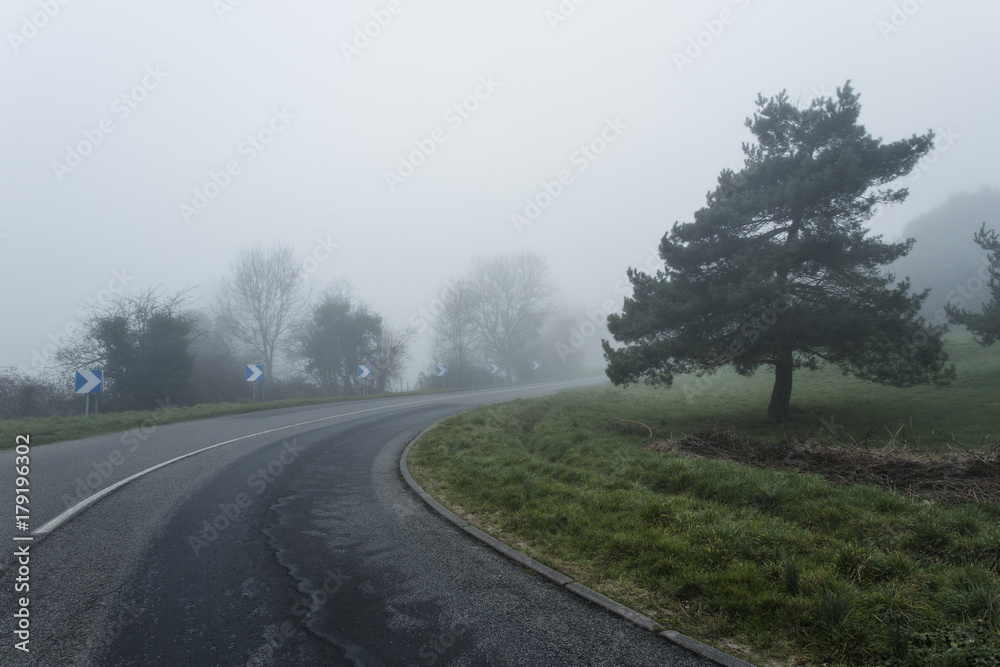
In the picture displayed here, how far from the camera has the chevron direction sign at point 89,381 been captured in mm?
15077

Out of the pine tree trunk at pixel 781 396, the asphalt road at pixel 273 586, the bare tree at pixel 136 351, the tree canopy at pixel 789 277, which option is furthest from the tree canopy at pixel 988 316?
the bare tree at pixel 136 351

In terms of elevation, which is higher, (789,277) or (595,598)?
(789,277)

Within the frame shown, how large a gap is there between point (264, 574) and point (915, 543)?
242 inches

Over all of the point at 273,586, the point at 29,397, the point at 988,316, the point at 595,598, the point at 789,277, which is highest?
the point at 789,277

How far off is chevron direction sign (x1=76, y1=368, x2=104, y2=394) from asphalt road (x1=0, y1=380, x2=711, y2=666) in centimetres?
794

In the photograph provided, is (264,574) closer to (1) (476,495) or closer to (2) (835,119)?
(1) (476,495)

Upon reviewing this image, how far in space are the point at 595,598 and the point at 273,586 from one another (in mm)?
2765

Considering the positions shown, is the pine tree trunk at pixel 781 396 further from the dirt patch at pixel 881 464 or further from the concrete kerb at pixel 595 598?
the concrete kerb at pixel 595 598

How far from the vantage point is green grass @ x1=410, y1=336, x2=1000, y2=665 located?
3615 millimetres

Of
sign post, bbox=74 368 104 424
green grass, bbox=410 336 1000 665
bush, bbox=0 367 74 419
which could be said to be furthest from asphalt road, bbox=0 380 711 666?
bush, bbox=0 367 74 419

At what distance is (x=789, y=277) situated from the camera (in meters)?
14.5

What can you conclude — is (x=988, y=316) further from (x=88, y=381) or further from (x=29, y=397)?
(x=29, y=397)

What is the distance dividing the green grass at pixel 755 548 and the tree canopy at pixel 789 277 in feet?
17.2

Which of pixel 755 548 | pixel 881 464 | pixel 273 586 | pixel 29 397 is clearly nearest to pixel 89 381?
pixel 29 397
